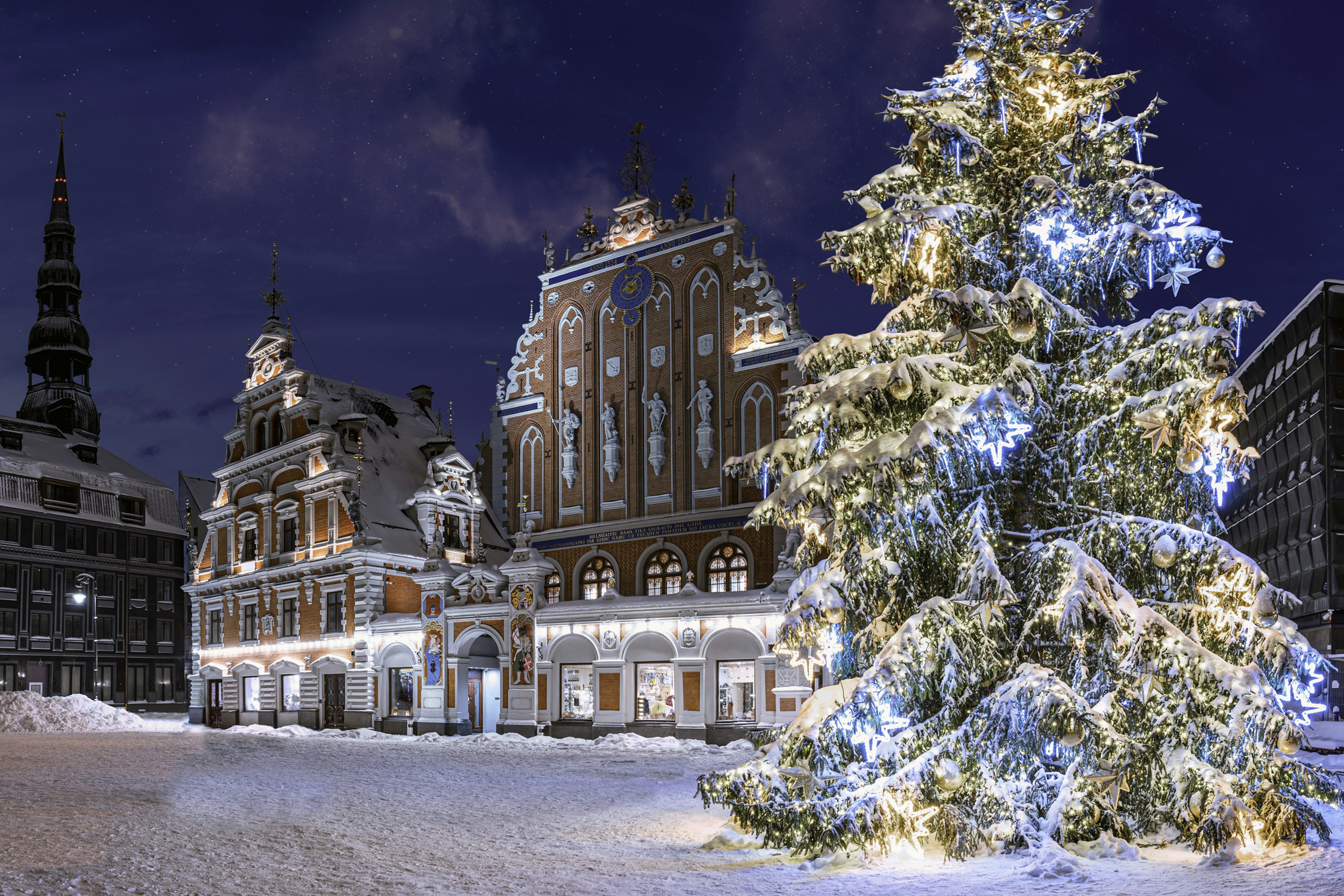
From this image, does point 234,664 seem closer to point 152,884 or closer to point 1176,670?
point 152,884

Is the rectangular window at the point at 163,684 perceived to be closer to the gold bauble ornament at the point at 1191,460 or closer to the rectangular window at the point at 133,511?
the rectangular window at the point at 133,511

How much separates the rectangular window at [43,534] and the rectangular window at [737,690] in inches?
1523

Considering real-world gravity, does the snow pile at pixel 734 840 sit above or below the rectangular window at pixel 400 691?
above

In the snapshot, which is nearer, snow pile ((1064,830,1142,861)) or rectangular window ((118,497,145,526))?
snow pile ((1064,830,1142,861))

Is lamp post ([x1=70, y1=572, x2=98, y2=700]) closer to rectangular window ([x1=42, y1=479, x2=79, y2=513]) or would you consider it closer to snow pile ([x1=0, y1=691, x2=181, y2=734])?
rectangular window ([x1=42, y1=479, x2=79, y2=513])

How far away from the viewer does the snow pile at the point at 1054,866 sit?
31.9 feet

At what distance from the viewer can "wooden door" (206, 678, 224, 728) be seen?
44.3 metres

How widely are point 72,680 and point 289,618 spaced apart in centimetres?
1942

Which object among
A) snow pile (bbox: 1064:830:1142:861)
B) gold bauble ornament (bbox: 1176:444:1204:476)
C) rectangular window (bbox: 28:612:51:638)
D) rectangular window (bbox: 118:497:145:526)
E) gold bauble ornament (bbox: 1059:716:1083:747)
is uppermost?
rectangular window (bbox: 118:497:145:526)

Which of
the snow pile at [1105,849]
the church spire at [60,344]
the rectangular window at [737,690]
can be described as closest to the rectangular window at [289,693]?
the rectangular window at [737,690]

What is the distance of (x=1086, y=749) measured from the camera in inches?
397

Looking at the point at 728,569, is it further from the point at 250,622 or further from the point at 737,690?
the point at 250,622

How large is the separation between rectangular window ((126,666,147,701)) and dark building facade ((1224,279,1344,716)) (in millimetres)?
50585

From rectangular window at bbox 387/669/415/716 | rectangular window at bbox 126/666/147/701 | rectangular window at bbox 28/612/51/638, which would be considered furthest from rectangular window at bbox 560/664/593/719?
rectangular window at bbox 126/666/147/701
